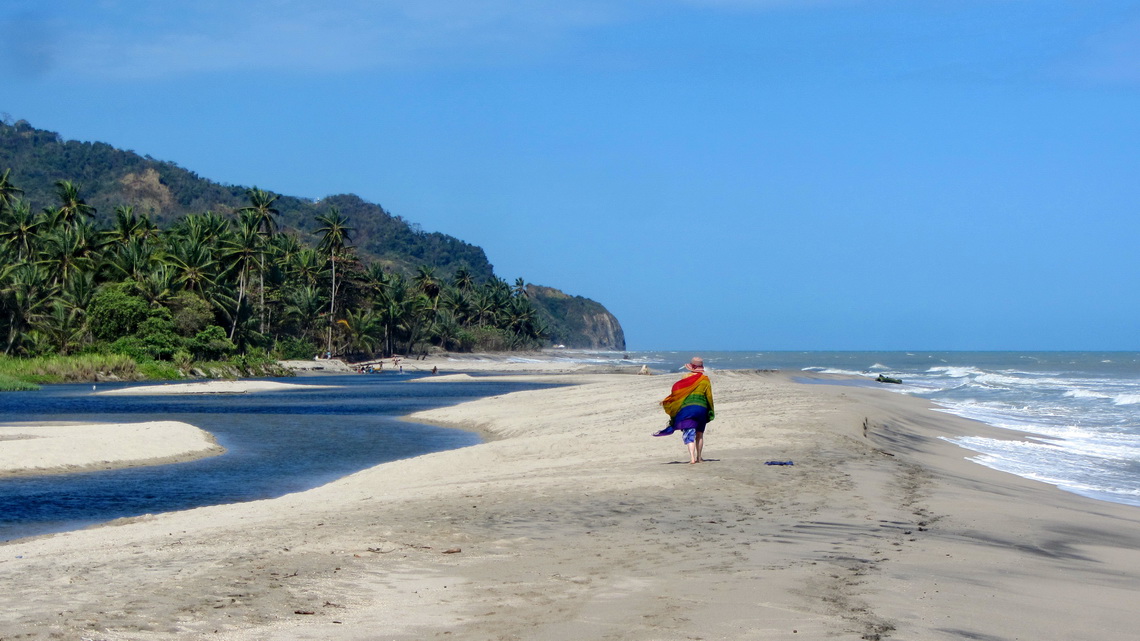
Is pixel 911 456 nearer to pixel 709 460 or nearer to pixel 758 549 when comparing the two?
pixel 709 460

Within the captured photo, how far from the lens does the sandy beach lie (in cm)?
559

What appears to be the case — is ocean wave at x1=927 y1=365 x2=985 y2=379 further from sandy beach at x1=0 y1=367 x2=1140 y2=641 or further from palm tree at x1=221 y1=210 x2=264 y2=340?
sandy beach at x1=0 y1=367 x2=1140 y2=641

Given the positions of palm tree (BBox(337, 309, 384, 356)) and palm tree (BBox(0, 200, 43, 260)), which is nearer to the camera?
palm tree (BBox(0, 200, 43, 260))

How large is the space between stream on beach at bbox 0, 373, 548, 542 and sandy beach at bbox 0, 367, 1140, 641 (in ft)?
7.65

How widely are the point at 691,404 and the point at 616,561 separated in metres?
5.95

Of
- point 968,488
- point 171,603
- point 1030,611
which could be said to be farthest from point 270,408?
point 1030,611

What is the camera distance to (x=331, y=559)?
7.77m

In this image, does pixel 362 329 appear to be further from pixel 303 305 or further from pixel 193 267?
pixel 193 267

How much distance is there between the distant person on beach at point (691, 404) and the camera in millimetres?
13102

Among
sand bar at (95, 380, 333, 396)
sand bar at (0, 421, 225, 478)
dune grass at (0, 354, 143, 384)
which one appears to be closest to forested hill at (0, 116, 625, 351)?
dune grass at (0, 354, 143, 384)

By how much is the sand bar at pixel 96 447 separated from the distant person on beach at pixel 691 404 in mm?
11711

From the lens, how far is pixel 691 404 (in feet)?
43.2

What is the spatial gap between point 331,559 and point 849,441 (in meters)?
11.6

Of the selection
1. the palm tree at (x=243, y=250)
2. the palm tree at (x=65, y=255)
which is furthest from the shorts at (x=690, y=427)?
the palm tree at (x=243, y=250)
